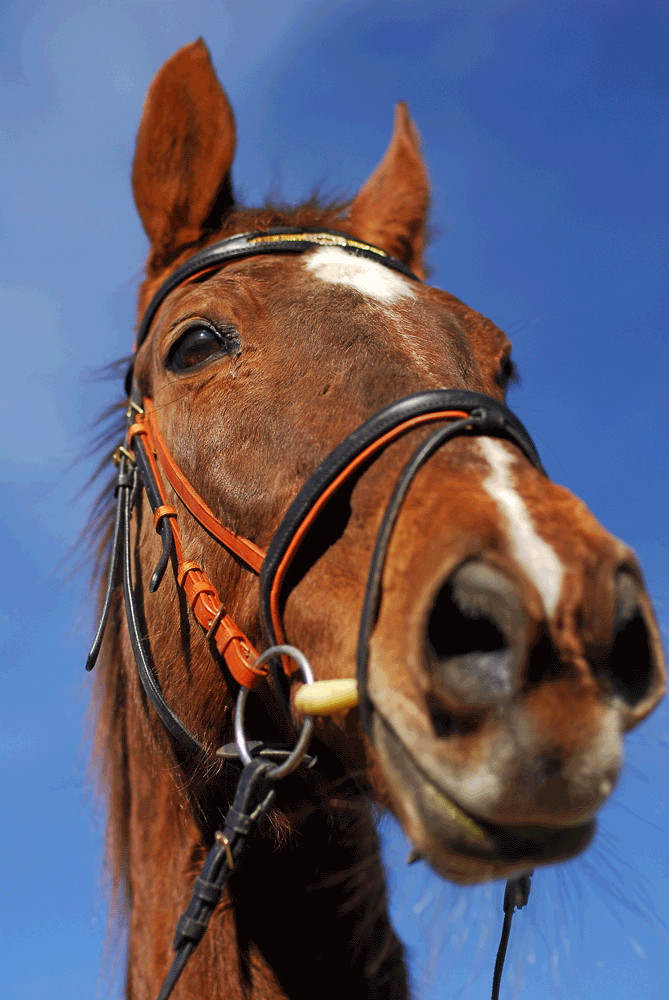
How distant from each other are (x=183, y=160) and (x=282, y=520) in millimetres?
1999

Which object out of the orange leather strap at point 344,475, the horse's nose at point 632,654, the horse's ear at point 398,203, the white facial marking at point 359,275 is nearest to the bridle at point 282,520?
the orange leather strap at point 344,475

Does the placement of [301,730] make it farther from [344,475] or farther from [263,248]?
[263,248]

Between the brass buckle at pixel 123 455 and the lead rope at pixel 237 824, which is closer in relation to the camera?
the lead rope at pixel 237 824

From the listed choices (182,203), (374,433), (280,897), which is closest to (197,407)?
(374,433)

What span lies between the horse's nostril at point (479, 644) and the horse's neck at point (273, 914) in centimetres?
123

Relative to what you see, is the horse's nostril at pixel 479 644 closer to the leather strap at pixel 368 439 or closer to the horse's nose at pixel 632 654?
the horse's nose at pixel 632 654

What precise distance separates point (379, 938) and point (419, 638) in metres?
1.88

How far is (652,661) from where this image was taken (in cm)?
143

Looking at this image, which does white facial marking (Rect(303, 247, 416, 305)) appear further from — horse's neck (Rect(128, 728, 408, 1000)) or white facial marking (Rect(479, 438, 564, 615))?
horse's neck (Rect(128, 728, 408, 1000))

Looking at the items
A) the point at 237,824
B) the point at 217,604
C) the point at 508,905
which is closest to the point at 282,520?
the point at 217,604

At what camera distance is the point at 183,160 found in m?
3.19

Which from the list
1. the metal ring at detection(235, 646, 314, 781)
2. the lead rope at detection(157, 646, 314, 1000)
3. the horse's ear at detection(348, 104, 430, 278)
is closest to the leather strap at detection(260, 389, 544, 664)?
the metal ring at detection(235, 646, 314, 781)

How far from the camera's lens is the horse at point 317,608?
53.0 inches

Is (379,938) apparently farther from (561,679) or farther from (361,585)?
(561,679)
